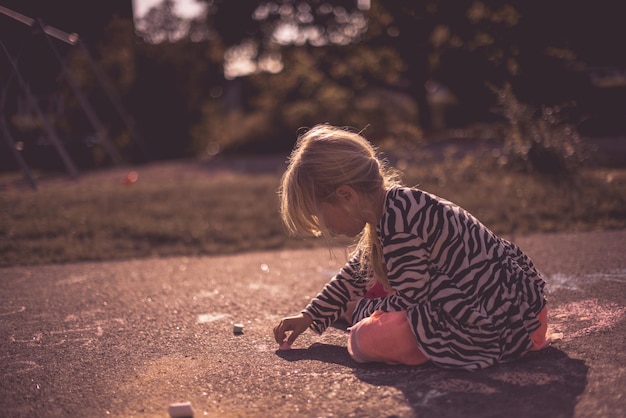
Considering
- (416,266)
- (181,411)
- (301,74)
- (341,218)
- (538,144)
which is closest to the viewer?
(181,411)

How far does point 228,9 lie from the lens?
16.8m

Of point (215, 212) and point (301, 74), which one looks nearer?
point (215, 212)

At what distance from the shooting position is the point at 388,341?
2299mm

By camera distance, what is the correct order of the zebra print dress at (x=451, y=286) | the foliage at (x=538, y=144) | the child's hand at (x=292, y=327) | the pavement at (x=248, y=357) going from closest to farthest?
the pavement at (x=248, y=357)
the zebra print dress at (x=451, y=286)
the child's hand at (x=292, y=327)
the foliage at (x=538, y=144)

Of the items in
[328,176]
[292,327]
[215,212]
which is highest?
[328,176]

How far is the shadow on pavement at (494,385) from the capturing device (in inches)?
74.8

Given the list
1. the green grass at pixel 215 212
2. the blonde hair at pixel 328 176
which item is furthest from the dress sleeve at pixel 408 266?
the green grass at pixel 215 212

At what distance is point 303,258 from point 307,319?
176cm

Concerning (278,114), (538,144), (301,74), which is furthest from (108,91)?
(301,74)

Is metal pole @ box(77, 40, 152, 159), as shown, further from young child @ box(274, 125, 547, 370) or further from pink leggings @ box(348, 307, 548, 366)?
pink leggings @ box(348, 307, 548, 366)

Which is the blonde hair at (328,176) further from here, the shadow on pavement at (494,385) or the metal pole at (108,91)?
the metal pole at (108,91)

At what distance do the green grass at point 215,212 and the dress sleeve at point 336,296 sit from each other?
1.92m

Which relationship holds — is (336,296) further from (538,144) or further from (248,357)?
(538,144)

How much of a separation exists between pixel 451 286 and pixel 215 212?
365 cm
